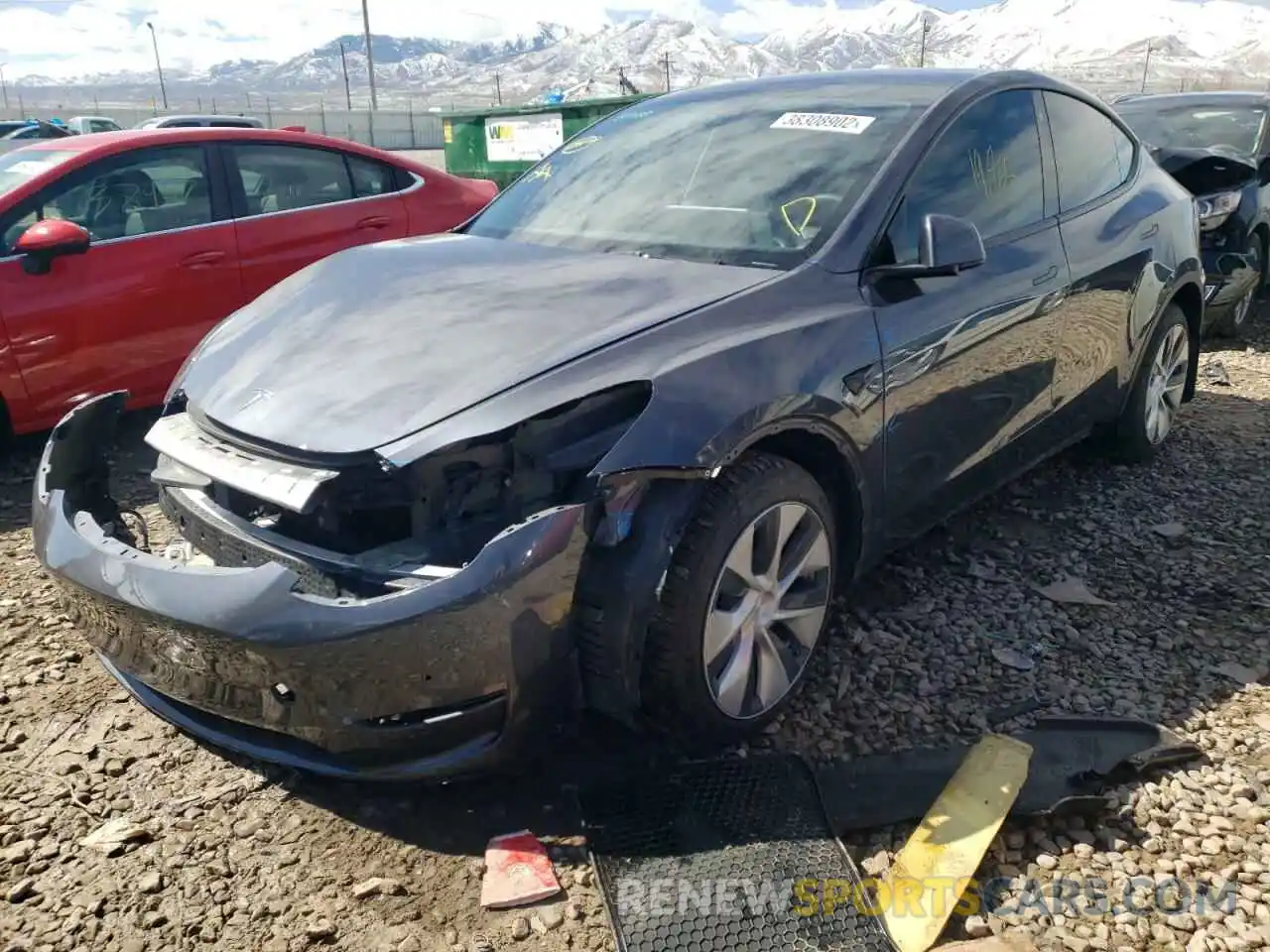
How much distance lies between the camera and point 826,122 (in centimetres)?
325

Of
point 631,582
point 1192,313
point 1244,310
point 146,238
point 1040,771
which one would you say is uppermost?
point 146,238

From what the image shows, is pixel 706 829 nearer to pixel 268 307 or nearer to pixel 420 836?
pixel 420 836

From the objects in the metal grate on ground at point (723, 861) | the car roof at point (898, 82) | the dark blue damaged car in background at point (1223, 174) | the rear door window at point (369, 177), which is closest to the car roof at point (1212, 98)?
the dark blue damaged car in background at point (1223, 174)

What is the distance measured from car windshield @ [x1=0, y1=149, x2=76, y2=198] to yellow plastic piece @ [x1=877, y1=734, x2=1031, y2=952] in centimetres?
468

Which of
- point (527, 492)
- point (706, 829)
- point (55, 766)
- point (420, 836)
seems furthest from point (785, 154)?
point (55, 766)

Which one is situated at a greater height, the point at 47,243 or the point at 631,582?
the point at 47,243

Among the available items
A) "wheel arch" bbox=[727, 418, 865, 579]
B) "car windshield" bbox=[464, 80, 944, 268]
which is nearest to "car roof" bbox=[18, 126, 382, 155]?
"car windshield" bbox=[464, 80, 944, 268]

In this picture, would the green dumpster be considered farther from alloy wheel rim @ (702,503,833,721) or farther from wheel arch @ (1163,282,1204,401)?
alloy wheel rim @ (702,503,833,721)

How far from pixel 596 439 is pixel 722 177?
4.22 feet

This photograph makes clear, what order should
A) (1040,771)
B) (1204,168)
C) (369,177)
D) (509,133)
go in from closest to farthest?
(1040,771), (369,177), (1204,168), (509,133)

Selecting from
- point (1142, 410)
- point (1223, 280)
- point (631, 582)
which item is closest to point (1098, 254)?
point (1142, 410)

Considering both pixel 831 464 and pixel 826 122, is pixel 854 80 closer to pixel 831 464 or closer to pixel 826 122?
pixel 826 122

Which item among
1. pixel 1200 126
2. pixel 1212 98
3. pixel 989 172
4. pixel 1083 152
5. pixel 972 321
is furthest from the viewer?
pixel 1212 98

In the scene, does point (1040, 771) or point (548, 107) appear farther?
point (548, 107)
